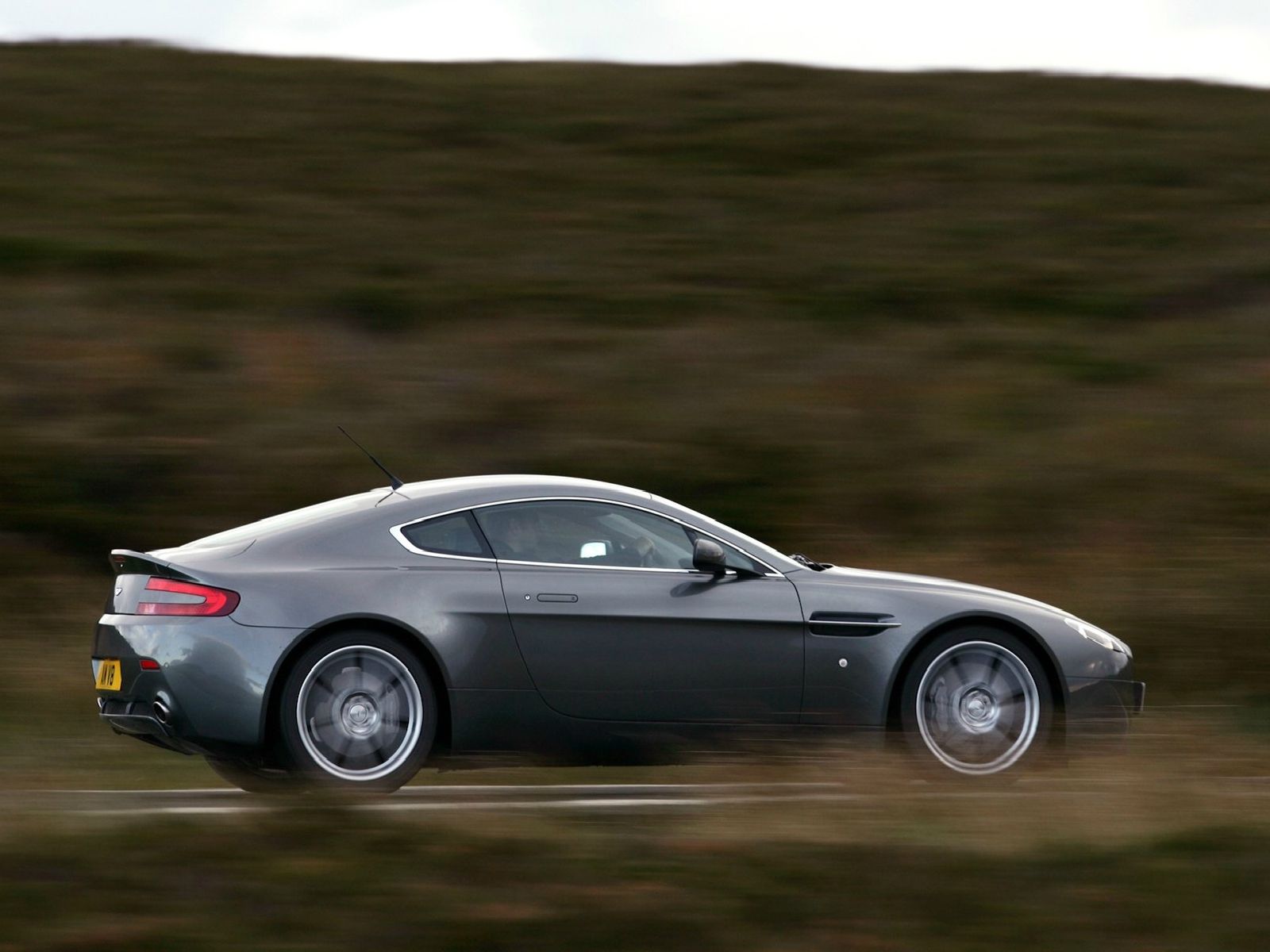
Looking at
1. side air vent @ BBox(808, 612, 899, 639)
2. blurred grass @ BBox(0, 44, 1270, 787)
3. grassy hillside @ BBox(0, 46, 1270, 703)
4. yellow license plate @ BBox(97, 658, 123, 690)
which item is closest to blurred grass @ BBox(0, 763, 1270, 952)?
yellow license plate @ BBox(97, 658, 123, 690)

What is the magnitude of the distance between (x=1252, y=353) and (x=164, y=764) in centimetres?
1151

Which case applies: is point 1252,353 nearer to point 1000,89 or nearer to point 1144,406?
point 1144,406

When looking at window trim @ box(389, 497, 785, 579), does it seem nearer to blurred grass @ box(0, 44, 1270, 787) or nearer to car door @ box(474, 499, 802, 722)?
car door @ box(474, 499, 802, 722)

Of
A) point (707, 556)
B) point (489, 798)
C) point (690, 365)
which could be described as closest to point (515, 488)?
point (707, 556)

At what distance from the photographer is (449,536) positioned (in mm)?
6883

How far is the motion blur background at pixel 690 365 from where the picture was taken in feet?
16.4

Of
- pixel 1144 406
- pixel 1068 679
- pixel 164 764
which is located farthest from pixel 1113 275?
pixel 164 764

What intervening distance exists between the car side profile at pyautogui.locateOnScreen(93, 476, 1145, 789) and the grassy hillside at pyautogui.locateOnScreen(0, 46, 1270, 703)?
336 cm

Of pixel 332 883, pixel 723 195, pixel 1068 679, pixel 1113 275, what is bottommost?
pixel 332 883

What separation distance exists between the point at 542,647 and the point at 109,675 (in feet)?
5.70

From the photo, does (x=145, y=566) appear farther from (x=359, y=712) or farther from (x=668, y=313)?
(x=668, y=313)

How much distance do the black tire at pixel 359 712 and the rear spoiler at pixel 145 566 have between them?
1.97ft

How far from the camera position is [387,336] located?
15609 millimetres

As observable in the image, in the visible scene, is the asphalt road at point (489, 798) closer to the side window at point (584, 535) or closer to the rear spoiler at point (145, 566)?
the rear spoiler at point (145, 566)
